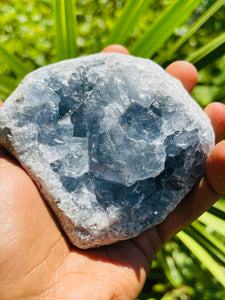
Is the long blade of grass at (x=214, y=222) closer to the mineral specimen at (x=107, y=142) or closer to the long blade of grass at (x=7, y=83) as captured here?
the mineral specimen at (x=107, y=142)

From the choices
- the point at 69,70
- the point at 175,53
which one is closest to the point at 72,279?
the point at 69,70

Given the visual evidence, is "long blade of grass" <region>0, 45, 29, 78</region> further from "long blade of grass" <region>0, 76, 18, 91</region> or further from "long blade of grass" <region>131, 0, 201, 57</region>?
"long blade of grass" <region>131, 0, 201, 57</region>

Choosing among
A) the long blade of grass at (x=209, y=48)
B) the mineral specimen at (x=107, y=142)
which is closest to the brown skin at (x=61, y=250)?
the mineral specimen at (x=107, y=142)

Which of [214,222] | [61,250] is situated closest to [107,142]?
[61,250]

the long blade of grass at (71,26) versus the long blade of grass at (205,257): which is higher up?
the long blade of grass at (71,26)

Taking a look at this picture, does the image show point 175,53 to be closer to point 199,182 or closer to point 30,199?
point 199,182

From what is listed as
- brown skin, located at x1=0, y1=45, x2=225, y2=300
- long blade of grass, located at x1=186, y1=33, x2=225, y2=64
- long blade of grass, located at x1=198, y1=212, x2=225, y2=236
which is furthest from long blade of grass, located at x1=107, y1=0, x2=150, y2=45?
long blade of grass, located at x1=198, y1=212, x2=225, y2=236
